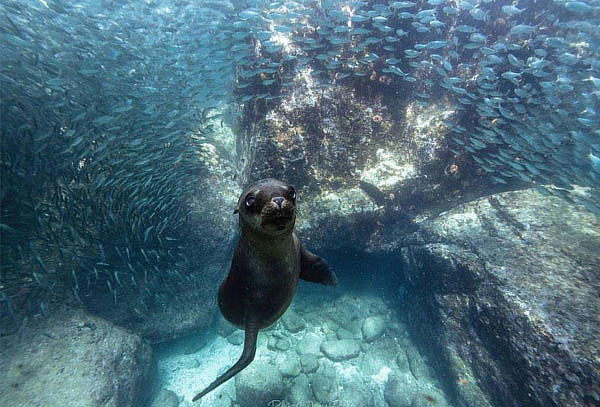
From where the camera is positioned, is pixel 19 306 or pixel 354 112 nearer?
pixel 19 306

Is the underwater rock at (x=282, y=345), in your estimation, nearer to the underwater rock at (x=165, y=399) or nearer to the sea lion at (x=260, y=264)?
the underwater rock at (x=165, y=399)

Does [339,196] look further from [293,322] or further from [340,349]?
[340,349]

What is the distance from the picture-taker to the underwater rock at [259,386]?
23.5 ft

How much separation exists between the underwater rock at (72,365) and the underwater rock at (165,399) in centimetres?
39

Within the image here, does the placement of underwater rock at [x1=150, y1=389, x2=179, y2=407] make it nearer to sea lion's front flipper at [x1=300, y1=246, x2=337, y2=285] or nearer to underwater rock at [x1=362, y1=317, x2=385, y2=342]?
underwater rock at [x1=362, y1=317, x2=385, y2=342]

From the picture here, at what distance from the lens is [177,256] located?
8344 mm

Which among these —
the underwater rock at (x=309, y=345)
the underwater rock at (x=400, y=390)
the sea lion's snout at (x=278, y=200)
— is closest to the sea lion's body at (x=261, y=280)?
the sea lion's snout at (x=278, y=200)

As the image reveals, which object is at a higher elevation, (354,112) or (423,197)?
(354,112)

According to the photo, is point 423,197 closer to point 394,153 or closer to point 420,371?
point 394,153

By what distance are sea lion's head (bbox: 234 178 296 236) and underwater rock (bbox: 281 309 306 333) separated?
339 inches

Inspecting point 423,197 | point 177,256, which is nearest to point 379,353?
point 423,197

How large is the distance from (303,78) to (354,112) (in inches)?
72.0

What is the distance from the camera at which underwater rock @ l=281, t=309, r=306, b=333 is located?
9596mm

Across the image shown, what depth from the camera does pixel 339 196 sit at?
7.96m
